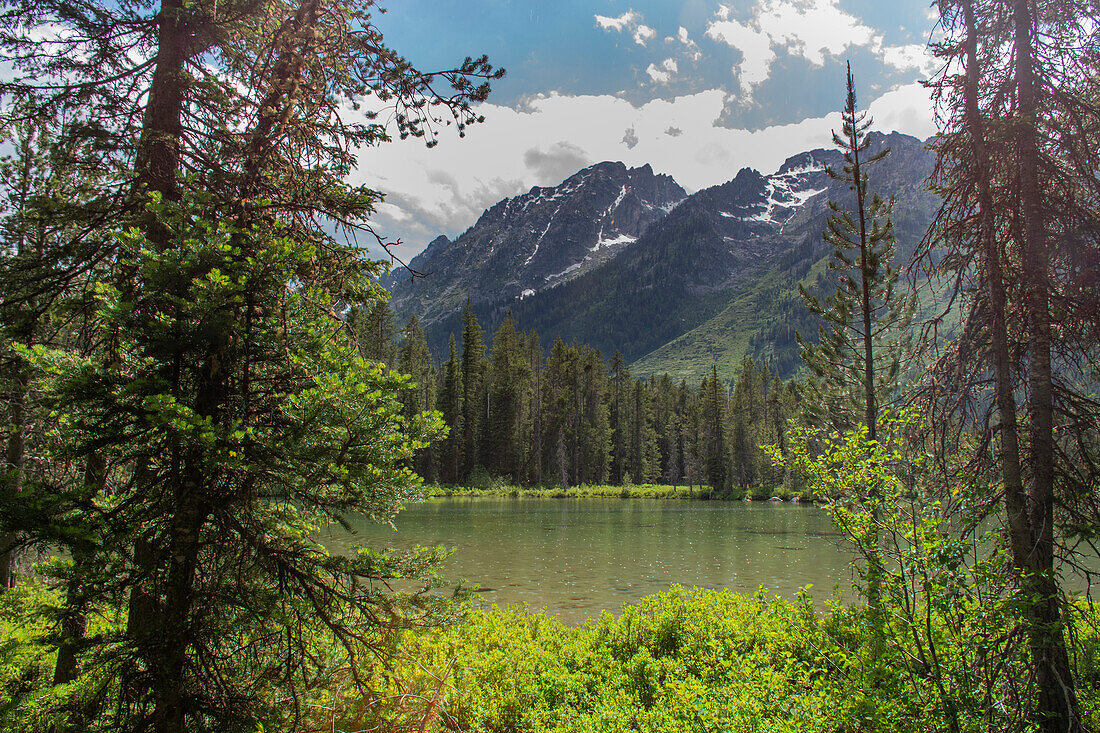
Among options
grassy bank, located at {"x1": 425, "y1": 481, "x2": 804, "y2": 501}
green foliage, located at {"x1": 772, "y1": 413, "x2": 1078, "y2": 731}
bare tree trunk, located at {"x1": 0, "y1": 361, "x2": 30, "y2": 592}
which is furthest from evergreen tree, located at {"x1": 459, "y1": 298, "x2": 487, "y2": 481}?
green foliage, located at {"x1": 772, "y1": 413, "x2": 1078, "y2": 731}

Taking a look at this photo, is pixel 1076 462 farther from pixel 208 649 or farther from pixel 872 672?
pixel 208 649

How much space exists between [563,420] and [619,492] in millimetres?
10509

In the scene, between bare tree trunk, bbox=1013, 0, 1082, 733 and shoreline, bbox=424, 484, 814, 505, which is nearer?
bare tree trunk, bbox=1013, 0, 1082, 733

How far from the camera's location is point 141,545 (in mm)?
3990

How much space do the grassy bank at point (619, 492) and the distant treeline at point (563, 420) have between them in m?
1.16

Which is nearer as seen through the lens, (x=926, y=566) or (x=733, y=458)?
(x=926, y=566)

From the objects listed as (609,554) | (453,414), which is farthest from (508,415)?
(609,554)

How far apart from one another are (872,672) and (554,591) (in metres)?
11.0

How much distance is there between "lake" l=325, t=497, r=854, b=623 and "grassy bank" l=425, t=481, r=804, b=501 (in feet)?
63.9

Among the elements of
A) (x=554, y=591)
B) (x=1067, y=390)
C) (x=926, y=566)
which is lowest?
(x=554, y=591)

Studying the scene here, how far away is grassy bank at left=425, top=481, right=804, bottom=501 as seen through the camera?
56.3 m

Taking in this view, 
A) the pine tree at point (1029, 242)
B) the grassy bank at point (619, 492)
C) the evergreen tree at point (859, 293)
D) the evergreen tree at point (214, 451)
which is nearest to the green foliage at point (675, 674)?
the evergreen tree at point (214, 451)

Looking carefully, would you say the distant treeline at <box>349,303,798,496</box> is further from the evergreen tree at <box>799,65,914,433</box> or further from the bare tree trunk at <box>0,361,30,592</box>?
the bare tree trunk at <box>0,361,30,592</box>

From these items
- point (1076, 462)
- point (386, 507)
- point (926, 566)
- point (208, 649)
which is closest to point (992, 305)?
point (1076, 462)
